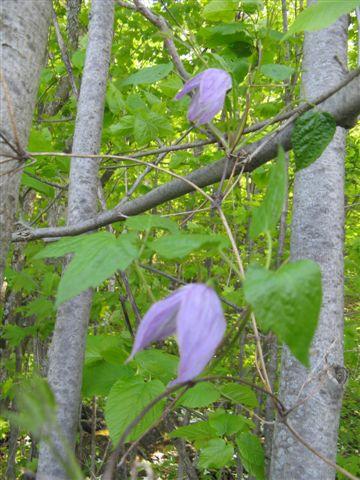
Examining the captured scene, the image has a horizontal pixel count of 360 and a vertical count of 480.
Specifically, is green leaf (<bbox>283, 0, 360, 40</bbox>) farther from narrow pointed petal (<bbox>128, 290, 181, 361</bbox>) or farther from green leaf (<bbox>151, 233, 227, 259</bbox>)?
narrow pointed petal (<bbox>128, 290, 181, 361</bbox>)

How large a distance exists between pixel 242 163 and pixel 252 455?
848 mm

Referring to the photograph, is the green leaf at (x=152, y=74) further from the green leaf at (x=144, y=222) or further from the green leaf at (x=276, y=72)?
the green leaf at (x=144, y=222)

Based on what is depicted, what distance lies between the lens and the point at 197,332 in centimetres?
39

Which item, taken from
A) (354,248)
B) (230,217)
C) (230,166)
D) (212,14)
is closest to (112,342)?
(230,166)

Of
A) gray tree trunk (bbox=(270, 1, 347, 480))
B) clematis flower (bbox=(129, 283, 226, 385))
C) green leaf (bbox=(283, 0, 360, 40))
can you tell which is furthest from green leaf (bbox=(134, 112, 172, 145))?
clematis flower (bbox=(129, 283, 226, 385))

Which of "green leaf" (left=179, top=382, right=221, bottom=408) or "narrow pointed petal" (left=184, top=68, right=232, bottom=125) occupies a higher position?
"narrow pointed petal" (left=184, top=68, right=232, bottom=125)

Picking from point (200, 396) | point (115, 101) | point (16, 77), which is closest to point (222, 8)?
point (115, 101)

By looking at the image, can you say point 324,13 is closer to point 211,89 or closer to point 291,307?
point 211,89

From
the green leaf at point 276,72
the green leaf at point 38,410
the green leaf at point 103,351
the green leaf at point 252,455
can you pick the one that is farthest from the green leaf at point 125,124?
the green leaf at point 38,410

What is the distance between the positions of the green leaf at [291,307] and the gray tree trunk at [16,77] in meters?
0.36

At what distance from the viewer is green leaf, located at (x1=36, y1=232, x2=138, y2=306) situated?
44 cm

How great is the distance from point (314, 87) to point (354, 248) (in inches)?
71.3

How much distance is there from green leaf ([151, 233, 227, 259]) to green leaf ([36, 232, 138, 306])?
38mm

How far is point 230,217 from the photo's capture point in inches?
139
